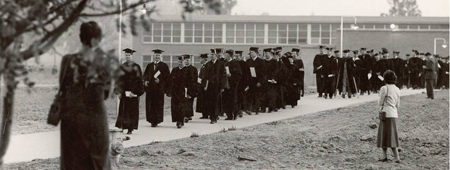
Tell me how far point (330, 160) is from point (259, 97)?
30.2ft

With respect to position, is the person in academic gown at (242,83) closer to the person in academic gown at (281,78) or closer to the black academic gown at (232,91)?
the black academic gown at (232,91)

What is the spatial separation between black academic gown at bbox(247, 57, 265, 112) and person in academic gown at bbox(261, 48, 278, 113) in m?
0.22

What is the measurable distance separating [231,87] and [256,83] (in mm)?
2377

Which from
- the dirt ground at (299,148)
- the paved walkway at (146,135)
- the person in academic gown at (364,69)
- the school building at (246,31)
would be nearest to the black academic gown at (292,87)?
the paved walkway at (146,135)

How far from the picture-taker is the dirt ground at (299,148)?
1122cm

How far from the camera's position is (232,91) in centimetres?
1941

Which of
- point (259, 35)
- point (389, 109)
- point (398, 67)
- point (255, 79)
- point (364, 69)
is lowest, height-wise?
point (389, 109)

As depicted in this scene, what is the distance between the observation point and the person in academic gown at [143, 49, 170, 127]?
54.4 ft

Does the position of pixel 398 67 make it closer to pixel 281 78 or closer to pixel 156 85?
pixel 281 78

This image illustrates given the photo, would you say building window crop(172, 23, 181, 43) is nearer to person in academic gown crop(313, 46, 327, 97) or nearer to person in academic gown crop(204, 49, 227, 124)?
person in academic gown crop(313, 46, 327, 97)

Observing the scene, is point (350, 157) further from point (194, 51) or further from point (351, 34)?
point (194, 51)

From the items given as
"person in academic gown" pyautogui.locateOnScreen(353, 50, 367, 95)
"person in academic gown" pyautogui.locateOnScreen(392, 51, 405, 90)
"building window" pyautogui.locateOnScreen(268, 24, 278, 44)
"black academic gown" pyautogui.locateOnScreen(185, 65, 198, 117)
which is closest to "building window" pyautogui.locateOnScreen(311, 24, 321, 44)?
"building window" pyautogui.locateOnScreen(268, 24, 278, 44)

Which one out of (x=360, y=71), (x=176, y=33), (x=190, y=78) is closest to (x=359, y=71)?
(x=360, y=71)

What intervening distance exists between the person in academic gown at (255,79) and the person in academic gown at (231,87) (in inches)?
60.2
